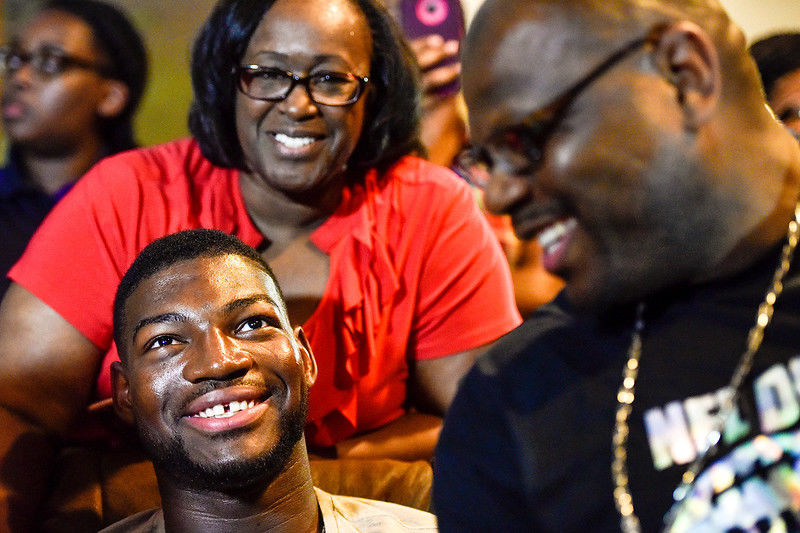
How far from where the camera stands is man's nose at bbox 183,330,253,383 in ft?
6.22

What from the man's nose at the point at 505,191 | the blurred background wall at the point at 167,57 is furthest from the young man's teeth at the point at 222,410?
the blurred background wall at the point at 167,57

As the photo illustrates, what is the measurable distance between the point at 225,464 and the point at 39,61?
5.23ft

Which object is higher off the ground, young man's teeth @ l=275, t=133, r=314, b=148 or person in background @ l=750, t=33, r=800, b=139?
young man's teeth @ l=275, t=133, r=314, b=148

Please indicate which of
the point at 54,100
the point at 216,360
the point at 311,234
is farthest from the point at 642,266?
the point at 54,100

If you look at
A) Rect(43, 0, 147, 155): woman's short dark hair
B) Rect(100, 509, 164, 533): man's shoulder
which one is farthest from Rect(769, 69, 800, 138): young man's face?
Rect(43, 0, 147, 155): woman's short dark hair

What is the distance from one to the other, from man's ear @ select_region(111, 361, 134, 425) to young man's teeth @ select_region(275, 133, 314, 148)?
0.54 metres

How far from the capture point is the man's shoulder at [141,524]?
201 cm

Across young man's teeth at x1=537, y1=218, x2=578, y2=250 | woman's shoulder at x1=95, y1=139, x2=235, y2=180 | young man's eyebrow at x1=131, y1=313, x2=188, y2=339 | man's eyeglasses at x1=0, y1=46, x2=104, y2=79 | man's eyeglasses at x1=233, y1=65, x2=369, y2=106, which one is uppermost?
young man's teeth at x1=537, y1=218, x2=578, y2=250

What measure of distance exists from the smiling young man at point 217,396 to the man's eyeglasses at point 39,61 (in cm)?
118

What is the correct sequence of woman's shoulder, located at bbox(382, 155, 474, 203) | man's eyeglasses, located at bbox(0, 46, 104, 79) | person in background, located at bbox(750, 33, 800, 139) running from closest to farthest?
1. woman's shoulder, located at bbox(382, 155, 474, 203)
2. person in background, located at bbox(750, 33, 800, 139)
3. man's eyeglasses, located at bbox(0, 46, 104, 79)

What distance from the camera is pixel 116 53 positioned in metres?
3.20

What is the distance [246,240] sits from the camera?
2.29 m

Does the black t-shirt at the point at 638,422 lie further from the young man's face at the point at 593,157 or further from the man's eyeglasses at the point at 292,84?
the man's eyeglasses at the point at 292,84

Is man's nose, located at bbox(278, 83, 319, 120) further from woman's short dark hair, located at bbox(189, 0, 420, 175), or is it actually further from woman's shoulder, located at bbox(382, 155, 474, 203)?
woman's shoulder, located at bbox(382, 155, 474, 203)
